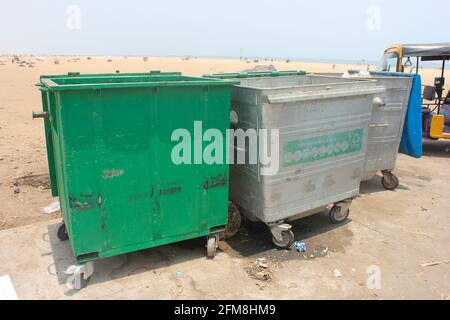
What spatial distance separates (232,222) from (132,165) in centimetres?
140

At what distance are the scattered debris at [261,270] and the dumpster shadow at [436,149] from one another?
6.22 metres

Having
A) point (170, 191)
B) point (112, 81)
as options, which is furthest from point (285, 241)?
point (112, 81)

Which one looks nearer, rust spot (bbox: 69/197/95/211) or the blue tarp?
rust spot (bbox: 69/197/95/211)

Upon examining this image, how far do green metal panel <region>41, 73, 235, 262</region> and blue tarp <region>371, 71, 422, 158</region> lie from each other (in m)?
3.70

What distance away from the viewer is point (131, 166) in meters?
3.30

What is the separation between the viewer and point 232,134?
159 inches

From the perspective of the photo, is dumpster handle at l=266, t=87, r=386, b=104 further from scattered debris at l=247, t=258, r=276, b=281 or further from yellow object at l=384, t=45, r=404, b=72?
yellow object at l=384, t=45, r=404, b=72

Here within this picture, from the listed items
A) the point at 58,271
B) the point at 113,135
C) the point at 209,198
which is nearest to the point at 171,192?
the point at 209,198

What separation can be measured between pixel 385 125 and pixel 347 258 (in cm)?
264

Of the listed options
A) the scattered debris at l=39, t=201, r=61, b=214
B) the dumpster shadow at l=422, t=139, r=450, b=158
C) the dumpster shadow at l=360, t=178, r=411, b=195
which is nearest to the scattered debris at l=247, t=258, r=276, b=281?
the scattered debris at l=39, t=201, r=61, b=214

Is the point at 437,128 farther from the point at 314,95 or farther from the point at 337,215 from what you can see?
the point at 314,95

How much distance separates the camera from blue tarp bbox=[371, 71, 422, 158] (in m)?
5.90

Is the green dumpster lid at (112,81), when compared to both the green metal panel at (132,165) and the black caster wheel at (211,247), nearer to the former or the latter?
the green metal panel at (132,165)

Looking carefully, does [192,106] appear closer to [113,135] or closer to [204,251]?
[113,135]
